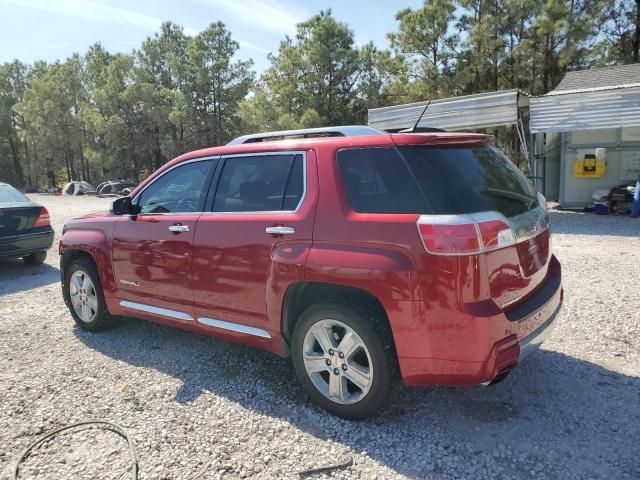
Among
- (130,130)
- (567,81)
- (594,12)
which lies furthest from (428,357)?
(130,130)

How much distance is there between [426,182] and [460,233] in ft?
1.26

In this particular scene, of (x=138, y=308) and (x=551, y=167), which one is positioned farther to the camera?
A: (x=551, y=167)

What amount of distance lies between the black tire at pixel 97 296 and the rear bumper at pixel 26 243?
349 cm

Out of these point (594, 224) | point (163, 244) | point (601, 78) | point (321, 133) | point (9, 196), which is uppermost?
point (601, 78)

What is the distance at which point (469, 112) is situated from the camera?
11.7 meters

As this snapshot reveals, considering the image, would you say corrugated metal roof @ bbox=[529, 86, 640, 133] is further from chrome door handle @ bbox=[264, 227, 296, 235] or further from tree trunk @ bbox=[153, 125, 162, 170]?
tree trunk @ bbox=[153, 125, 162, 170]

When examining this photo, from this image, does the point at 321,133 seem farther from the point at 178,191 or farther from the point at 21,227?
the point at 21,227

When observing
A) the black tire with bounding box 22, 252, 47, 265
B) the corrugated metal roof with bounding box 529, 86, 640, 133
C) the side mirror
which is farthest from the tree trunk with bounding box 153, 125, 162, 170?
the side mirror

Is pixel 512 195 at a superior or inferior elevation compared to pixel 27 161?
inferior

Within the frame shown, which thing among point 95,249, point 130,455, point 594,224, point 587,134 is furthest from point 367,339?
point 587,134

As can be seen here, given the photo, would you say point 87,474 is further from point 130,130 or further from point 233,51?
point 130,130

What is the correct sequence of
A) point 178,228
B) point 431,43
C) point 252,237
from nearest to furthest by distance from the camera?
point 252,237 < point 178,228 < point 431,43

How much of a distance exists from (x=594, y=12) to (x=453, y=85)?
22.5ft

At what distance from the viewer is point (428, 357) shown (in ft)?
8.96
